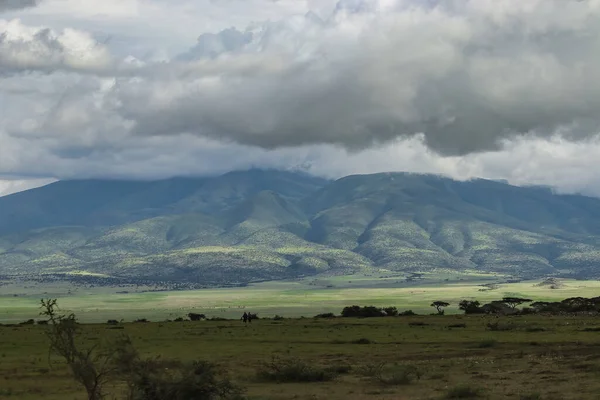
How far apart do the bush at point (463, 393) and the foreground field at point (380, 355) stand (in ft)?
0.18

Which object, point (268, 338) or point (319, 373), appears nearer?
point (319, 373)

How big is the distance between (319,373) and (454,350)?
18.5 m

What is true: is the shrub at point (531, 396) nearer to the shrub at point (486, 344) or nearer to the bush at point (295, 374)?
the bush at point (295, 374)

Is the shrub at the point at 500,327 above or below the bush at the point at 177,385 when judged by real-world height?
below

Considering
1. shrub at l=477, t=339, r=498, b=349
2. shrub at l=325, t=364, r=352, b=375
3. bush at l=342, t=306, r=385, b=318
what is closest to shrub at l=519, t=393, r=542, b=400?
shrub at l=325, t=364, r=352, b=375

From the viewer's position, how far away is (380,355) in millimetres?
63406

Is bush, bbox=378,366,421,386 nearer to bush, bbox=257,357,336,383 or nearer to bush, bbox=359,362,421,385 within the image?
bush, bbox=359,362,421,385

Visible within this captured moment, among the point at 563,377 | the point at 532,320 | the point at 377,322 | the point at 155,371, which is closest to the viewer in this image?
the point at 155,371

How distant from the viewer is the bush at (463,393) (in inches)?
1640

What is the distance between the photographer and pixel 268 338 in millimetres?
80312

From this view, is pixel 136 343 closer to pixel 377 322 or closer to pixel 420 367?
pixel 420 367

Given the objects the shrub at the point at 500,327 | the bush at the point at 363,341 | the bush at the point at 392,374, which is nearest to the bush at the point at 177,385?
→ the bush at the point at 392,374

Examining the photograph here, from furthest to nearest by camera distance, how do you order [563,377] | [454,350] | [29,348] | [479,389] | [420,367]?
[29,348]
[454,350]
[420,367]
[563,377]
[479,389]

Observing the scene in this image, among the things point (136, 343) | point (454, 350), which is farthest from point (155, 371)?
point (136, 343)
